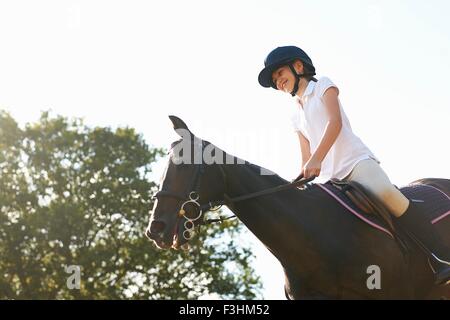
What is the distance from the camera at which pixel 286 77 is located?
8.30m

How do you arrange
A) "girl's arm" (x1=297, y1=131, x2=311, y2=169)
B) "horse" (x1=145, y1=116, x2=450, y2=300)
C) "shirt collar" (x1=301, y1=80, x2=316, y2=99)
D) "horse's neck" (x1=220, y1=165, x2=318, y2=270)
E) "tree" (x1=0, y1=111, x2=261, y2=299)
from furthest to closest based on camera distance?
"tree" (x1=0, y1=111, x2=261, y2=299), "girl's arm" (x1=297, y1=131, x2=311, y2=169), "shirt collar" (x1=301, y1=80, x2=316, y2=99), "horse's neck" (x1=220, y1=165, x2=318, y2=270), "horse" (x1=145, y1=116, x2=450, y2=300)

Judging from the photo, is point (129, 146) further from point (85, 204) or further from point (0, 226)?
point (0, 226)

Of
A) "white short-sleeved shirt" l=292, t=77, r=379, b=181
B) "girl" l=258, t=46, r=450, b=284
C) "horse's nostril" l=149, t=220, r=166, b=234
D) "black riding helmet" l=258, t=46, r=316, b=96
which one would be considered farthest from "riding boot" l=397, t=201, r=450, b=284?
"horse's nostril" l=149, t=220, r=166, b=234

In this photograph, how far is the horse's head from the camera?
6941mm

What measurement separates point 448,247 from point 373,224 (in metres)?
0.97

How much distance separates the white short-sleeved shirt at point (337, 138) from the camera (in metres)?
7.93

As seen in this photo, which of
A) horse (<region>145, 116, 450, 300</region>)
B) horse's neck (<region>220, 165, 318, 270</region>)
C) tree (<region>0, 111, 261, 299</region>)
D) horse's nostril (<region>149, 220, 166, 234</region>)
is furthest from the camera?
tree (<region>0, 111, 261, 299</region>)

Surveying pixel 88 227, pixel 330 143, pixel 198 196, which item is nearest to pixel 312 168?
pixel 330 143

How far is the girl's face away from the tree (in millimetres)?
27664

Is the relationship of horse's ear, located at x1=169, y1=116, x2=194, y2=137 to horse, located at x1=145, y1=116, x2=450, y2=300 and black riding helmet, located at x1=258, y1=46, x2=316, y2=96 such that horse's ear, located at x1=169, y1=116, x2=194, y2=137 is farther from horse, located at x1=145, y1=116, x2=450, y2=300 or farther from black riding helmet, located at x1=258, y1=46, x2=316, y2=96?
black riding helmet, located at x1=258, y1=46, x2=316, y2=96

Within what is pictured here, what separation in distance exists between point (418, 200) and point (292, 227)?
1.79m

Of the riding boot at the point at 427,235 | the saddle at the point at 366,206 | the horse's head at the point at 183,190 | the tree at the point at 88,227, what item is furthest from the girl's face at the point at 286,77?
the tree at the point at 88,227

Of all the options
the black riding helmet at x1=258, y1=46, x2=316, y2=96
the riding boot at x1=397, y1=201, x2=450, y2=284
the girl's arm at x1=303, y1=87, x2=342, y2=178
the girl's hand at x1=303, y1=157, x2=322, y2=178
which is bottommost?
the riding boot at x1=397, y1=201, x2=450, y2=284
